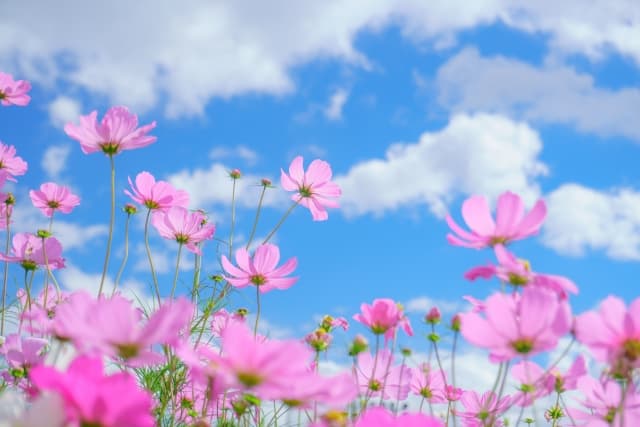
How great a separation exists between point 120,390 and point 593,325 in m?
0.50

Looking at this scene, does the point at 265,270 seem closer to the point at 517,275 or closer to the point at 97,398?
the point at 517,275

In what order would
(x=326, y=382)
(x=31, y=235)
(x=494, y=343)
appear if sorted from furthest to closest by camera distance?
1. (x=31, y=235)
2. (x=494, y=343)
3. (x=326, y=382)

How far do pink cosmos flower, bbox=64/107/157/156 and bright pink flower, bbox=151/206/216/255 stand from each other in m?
0.37

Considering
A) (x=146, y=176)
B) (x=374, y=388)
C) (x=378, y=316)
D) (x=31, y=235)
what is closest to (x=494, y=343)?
(x=378, y=316)

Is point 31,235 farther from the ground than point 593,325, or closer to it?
farther from the ground

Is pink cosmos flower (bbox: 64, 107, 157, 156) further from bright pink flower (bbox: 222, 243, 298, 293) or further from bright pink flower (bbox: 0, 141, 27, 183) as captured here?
bright pink flower (bbox: 0, 141, 27, 183)

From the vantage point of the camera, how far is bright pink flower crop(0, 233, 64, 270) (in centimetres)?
176

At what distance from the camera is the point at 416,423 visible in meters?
0.69

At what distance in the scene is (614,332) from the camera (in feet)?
2.54

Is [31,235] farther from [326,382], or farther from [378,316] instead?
[326,382]

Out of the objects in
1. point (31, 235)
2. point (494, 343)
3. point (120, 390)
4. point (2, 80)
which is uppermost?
point (2, 80)

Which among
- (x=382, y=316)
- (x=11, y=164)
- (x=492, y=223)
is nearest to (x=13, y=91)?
(x=11, y=164)

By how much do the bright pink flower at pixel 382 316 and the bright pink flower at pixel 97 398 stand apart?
568 millimetres

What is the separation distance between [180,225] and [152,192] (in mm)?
113
